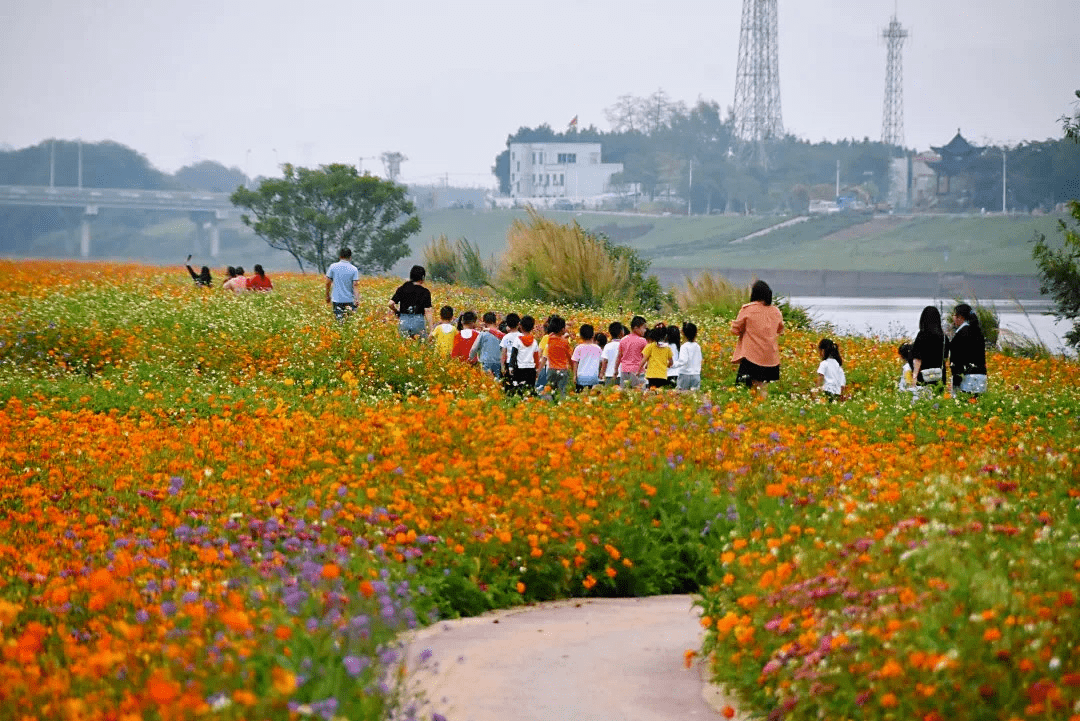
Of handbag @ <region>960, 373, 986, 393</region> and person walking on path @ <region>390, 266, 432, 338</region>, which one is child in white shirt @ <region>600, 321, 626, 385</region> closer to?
person walking on path @ <region>390, 266, 432, 338</region>

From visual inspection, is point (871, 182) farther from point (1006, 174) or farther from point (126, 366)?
point (126, 366)

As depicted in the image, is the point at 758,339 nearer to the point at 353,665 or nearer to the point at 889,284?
the point at 353,665

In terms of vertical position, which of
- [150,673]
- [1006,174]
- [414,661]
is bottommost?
[414,661]

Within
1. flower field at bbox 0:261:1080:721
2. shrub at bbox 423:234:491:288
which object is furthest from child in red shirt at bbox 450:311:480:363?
shrub at bbox 423:234:491:288

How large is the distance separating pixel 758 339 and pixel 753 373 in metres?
0.35

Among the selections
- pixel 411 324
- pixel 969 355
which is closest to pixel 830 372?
pixel 969 355

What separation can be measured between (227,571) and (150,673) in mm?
1667

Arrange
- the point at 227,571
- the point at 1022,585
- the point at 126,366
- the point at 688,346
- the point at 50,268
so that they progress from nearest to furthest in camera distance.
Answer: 1. the point at 1022,585
2. the point at 227,571
3. the point at 688,346
4. the point at 126,366
5. the point at 50,268

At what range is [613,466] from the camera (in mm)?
8438

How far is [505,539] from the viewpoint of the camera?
6.54 metres

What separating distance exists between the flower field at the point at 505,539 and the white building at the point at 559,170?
13653 cm

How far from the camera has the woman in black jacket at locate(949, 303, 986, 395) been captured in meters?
13.6

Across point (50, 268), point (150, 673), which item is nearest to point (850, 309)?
point (50, 268)

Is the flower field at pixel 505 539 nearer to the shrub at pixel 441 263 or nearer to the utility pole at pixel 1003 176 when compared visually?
the shrub at pixel 441 263
